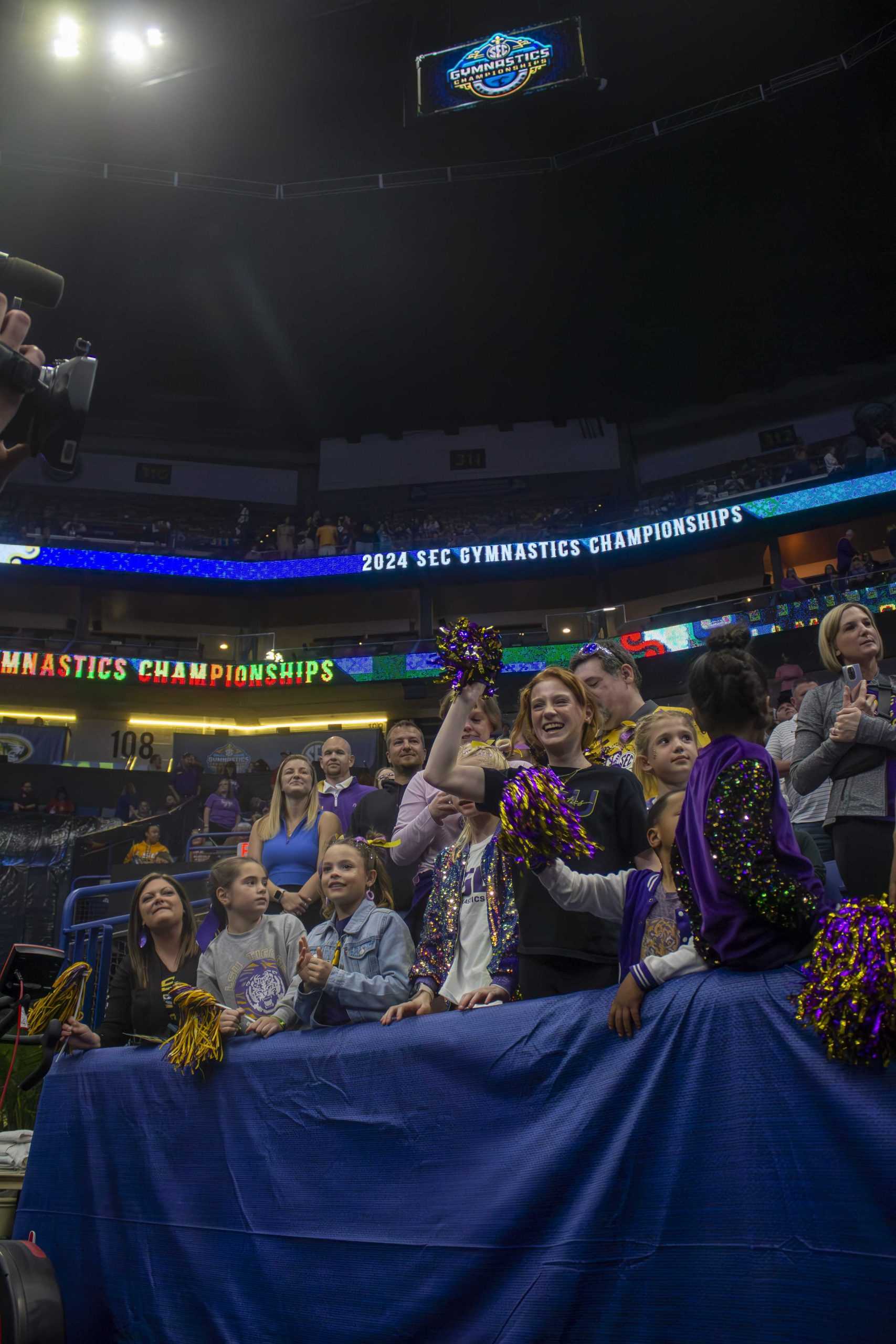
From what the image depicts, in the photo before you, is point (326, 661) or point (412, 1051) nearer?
point (412, 1051)

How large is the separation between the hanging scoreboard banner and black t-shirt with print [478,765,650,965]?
14075 millimetres

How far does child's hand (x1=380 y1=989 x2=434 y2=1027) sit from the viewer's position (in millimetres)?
2541

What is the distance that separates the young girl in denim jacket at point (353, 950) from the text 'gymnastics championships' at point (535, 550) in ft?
64.2

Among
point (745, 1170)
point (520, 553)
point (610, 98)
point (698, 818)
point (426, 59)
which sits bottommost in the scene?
point (745, 1170)

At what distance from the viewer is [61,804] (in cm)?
1588

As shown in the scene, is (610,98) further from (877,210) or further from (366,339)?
(366,339)

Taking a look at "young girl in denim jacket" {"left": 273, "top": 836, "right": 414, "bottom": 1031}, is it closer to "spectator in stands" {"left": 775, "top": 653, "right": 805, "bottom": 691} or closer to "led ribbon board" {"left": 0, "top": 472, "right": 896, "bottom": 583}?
"spectator in stands" {"left": 775, "top": 653, "right": 805, "bottom": 691}

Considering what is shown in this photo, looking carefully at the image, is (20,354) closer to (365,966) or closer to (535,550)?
(365,966)

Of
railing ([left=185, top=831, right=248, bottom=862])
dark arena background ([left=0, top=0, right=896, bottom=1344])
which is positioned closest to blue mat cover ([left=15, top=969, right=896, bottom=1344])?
dark arena background ([left=0, top=0, right=896, bottom=1344])

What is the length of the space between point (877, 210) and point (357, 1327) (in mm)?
21383

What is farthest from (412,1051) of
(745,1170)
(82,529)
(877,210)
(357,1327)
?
(82,529)

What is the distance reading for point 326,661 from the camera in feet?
71.1

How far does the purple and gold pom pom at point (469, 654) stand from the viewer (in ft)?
8.23

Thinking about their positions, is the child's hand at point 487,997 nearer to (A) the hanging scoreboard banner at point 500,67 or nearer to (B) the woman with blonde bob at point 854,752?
(B) the woman with blonde bob at point 854,752
